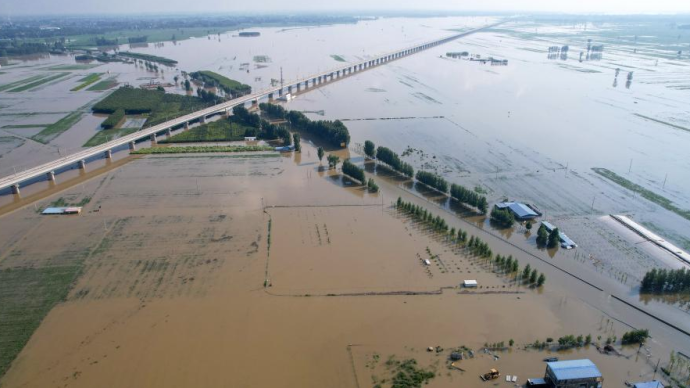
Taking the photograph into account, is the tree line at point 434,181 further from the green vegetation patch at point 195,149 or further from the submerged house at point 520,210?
the green vegetation patch at point 195,149

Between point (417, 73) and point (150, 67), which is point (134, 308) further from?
point (150, 67)

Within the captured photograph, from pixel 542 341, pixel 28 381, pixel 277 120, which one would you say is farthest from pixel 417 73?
pixel 28 381

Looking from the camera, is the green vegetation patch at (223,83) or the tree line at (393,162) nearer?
the tree line at (393,162)

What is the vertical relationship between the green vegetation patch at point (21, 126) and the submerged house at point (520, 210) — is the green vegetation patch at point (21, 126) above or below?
above

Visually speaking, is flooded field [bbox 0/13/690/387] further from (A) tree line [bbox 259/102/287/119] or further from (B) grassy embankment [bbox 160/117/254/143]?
(A) tree line [bbox 259/102/287/119]

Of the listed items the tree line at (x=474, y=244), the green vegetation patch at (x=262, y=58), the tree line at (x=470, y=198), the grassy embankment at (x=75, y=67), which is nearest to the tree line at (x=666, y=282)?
the tree line at (x=474, y=244)

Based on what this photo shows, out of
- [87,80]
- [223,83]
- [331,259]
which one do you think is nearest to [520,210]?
[331,259]

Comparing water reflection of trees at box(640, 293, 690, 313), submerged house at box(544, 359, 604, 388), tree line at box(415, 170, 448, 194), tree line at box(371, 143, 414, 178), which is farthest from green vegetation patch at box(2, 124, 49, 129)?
water reflection of trees at box(640, 293, 690, 313)
